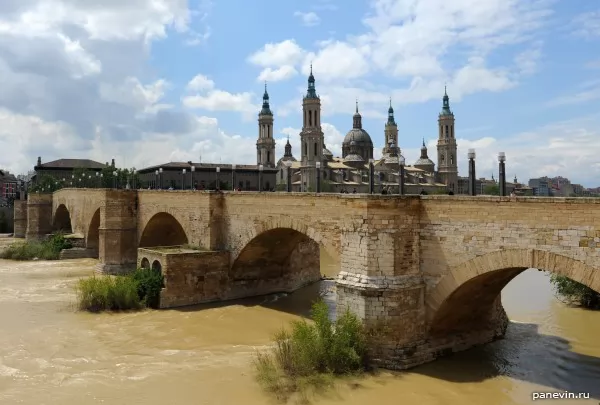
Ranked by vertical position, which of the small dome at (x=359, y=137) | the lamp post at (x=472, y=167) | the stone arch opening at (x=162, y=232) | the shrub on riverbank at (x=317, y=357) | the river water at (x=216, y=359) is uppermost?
the small dome at (x=359, y=137)

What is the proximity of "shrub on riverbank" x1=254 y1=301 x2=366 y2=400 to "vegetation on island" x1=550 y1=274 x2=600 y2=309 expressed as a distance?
380 inches

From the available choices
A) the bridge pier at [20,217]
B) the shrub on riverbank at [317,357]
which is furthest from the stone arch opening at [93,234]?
the shrub on riverbank at [317,357]

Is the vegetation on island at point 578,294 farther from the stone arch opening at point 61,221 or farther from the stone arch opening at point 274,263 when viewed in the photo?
the stone arch opening at point 61,221

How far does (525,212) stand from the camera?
35.5 ft

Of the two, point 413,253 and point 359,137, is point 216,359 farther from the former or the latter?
point 359,137

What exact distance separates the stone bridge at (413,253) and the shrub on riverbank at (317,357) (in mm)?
542

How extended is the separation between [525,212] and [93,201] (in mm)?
26581

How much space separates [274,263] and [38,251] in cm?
1900

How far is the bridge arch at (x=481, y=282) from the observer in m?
10.1

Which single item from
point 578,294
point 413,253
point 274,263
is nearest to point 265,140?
point 274,263

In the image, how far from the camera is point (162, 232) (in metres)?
27.2

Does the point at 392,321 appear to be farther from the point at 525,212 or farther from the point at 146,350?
the point at 146,350

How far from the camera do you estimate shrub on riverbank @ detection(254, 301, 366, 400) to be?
1147cm

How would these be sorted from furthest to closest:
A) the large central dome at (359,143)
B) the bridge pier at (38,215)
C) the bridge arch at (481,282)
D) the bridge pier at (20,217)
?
the large central dome at (359,143), the bridge pier at (20,217), the bridge pier at (38,215), the bridge arch at (481,282)
